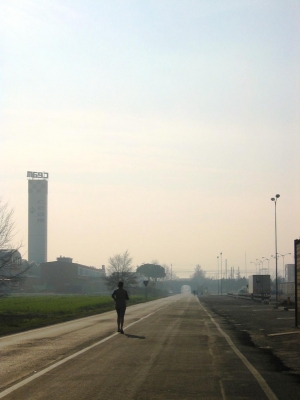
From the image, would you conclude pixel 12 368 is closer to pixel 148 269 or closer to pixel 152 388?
pixel 152 388

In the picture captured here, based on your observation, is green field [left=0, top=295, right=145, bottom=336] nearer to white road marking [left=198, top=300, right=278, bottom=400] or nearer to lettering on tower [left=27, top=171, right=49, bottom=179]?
white road marking [left=198, top=300, right=278, bottom=400]

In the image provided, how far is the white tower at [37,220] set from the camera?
7215 inches

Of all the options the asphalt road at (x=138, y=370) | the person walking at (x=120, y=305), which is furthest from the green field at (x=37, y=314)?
the asphalt road at (x=138, y=370)

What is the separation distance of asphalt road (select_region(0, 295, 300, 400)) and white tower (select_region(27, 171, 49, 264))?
16741cm

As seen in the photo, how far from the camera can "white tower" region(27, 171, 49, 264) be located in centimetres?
18325

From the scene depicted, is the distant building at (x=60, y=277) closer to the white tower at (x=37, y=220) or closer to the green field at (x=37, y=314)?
the white tower at (x=37, y=220)

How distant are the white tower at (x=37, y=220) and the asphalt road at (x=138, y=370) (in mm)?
167412

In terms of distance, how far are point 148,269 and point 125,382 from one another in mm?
169432

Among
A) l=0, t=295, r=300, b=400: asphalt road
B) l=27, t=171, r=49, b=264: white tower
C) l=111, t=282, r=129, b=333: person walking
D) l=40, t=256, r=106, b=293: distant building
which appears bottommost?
l=40, t=256, r=106, b=293: distant building

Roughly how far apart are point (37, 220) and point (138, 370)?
177 meters

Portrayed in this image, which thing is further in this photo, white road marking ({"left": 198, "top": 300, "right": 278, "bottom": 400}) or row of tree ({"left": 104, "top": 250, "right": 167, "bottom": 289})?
row of tree ({"left": 104, "top": 250, "right": 167, "bottom": 289})

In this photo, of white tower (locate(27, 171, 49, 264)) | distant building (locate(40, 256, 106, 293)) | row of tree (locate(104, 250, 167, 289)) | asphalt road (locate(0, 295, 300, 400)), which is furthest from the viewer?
white tower (locate(27, 171, 49, 264))

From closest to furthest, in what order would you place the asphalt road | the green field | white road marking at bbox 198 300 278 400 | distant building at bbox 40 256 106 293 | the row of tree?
white road marking at bbox 198 300 278 400, the asphalt road, the green field, the row of tree, distant building at bbox 40 256 106 293

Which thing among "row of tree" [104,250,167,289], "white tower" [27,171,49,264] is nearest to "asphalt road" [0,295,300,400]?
"row of tree" [104,250,167,289]
